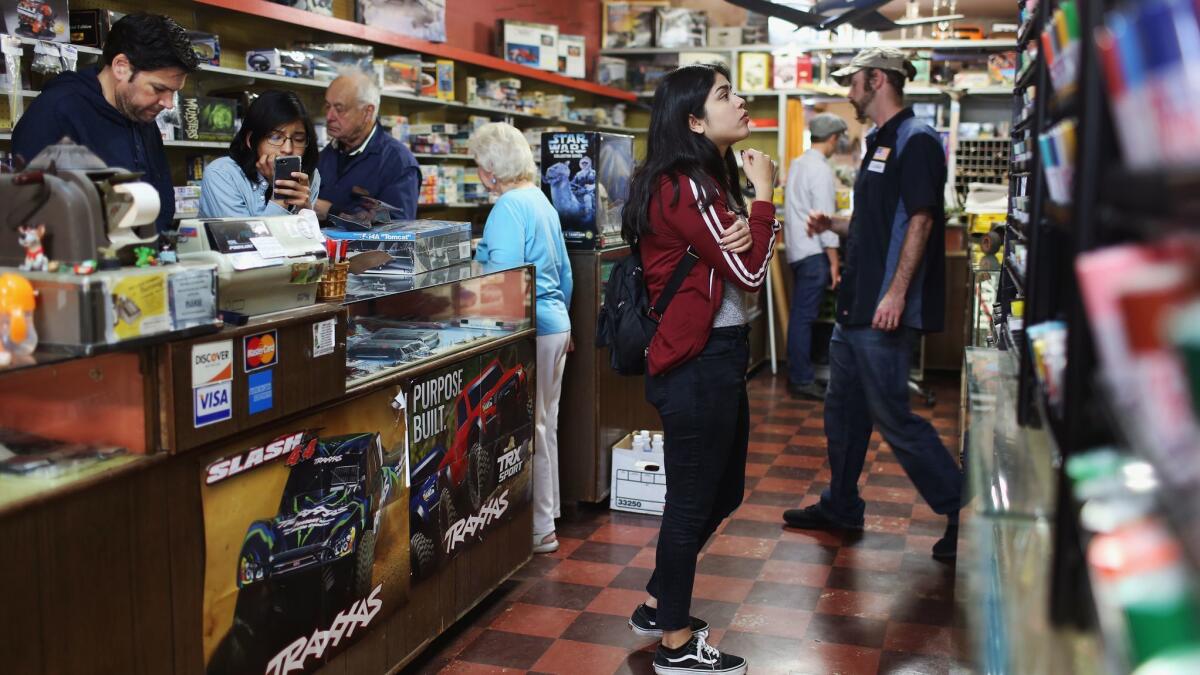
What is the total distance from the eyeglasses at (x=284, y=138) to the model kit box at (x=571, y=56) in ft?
19.0

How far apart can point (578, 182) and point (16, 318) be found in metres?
3.10

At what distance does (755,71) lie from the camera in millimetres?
10547

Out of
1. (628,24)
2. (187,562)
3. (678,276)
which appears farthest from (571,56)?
(187,562)

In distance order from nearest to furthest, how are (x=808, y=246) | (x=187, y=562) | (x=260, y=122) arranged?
(x=187, y=562) < (x=260, y=122) < (x=808, y=246)

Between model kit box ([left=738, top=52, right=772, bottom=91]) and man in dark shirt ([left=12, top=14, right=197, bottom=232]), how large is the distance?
26.1 ft

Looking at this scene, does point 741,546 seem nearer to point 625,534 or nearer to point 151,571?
point 625,534

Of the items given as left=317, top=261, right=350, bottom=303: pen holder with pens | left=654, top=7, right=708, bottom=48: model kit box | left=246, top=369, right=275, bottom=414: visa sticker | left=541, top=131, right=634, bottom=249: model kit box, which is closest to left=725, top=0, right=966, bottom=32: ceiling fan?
left=541, top=131, right=634, bottom=249: model kit box

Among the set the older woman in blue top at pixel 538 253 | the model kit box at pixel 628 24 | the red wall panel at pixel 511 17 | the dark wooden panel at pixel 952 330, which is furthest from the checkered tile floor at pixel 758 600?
the model kit box at pixel 628 24

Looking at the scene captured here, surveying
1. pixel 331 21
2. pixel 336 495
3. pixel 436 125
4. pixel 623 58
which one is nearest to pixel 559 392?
pixel 336 495

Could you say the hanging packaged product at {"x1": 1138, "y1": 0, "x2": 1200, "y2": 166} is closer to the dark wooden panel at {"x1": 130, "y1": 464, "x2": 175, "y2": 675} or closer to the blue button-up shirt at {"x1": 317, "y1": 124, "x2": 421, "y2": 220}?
the dark wooden panel at {"x1": 130, "y1": 464, "x2": 175, "y2": 675}

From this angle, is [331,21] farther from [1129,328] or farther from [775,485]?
[1129,328]

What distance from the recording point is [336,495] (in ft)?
9.21

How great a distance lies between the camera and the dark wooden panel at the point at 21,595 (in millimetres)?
1870

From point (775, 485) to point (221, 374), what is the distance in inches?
138
